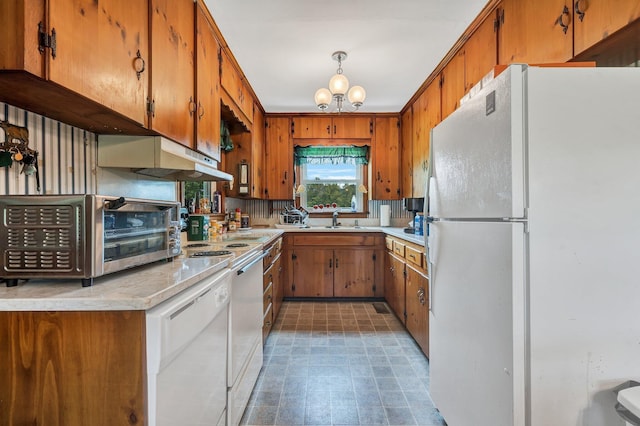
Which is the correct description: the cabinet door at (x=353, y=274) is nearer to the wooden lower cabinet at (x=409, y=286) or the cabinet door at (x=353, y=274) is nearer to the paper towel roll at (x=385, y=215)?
the wooden lower cabinet at (x=409, y=286)

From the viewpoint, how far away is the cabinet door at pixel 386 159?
4.02 metres

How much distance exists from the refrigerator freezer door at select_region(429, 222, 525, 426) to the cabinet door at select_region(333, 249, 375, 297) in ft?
6.70

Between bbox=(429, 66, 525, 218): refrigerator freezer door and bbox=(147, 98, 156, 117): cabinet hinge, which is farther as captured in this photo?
bbox=(147, 98, 156, 117): cabinet hinge

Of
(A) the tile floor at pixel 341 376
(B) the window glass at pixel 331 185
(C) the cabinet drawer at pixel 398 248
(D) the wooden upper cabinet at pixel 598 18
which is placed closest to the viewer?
(D) the wooden upper cabinet at pixel 598 18

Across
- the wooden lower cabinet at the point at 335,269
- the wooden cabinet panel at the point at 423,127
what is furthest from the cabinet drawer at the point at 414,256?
the wooden lower cabinet at the point at 335,269

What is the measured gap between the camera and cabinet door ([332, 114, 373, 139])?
4023 millimetres

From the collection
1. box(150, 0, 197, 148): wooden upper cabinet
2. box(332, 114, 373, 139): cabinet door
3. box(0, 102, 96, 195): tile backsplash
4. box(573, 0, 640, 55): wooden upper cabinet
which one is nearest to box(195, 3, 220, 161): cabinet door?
box(150, 0, 197, 148): wooden upper cabinet

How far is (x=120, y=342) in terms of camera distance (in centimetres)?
78

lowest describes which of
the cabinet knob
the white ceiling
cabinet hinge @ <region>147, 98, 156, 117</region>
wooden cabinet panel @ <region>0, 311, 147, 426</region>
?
wooden cabinet panel @ <region>0, 311, 147, 426</region>

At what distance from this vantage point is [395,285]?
122 inches

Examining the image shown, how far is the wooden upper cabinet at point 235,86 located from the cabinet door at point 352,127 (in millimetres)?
1202

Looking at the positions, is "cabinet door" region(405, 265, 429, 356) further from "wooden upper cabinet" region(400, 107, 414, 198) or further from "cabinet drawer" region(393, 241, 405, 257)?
"wooden upper cabinet" region(400, 107, 414, 198)

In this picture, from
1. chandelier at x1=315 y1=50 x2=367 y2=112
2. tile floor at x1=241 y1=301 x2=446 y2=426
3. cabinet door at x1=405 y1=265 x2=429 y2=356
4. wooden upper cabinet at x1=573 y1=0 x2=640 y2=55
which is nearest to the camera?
wooden upper cabinet at x1=573 y1=0 x2=640 y2=55

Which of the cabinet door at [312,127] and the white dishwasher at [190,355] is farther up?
the cabinet door at [312,127]
